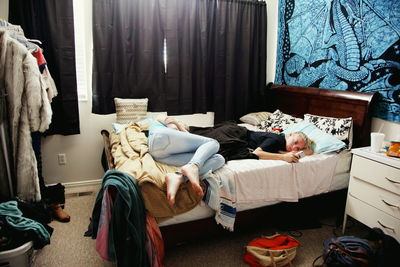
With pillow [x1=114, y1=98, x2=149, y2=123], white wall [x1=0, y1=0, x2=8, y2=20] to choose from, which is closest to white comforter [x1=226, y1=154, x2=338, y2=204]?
pillow [x1=114, y1=98, x2=149, y2=123]

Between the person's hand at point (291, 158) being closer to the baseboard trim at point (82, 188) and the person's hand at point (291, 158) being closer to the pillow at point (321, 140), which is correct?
the pillow at point (321, 140)

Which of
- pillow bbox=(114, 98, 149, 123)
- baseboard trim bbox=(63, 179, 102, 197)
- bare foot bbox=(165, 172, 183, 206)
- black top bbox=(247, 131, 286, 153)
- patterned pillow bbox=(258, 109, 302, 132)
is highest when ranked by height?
pillow bbox=(114, 98, 149, 123)

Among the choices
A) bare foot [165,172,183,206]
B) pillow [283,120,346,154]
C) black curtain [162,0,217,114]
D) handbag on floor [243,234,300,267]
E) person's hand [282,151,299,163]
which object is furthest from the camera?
black curtain [162,0,217,114]

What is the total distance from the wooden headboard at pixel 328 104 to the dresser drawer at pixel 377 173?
0.44 meters

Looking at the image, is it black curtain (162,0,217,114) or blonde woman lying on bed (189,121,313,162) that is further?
black curtain (162,0,217,114)

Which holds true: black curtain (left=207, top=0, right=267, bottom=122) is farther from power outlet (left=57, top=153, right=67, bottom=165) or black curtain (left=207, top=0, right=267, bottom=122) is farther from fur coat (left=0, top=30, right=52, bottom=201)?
fur coat (left=0, top=30, right=52, bottom=201)

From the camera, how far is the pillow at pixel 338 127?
8.12 ft

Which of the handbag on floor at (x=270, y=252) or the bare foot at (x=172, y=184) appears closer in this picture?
the bare foot at (x=172, y=184)

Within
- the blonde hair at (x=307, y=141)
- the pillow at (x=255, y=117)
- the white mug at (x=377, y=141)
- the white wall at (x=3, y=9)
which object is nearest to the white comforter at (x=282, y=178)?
the blonde hair at (x=307, y=141)

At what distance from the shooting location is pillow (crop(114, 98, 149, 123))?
9.60ft

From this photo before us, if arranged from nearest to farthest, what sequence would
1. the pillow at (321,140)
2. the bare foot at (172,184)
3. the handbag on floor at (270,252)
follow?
the bare foot at (172,184) < the handbag on floor at (270,252) < the pillow at (321,140)

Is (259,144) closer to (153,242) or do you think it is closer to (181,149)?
(181,149)

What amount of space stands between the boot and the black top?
5.65 feet

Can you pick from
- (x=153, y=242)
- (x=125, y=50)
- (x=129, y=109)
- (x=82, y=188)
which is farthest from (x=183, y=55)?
(x=153, y=242)
